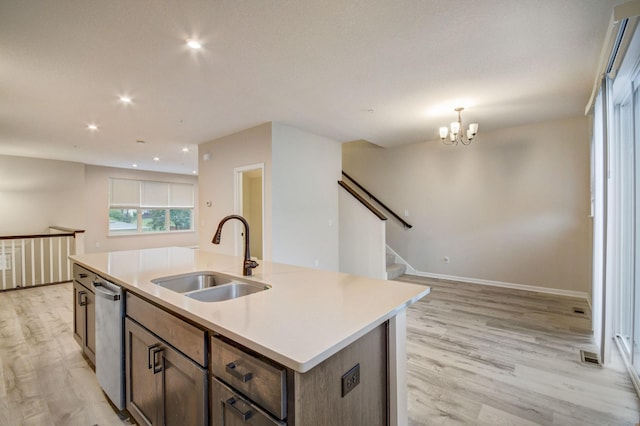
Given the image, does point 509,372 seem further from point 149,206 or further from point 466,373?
point 149,206

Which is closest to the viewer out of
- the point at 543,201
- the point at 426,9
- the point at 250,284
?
the point at 250,284

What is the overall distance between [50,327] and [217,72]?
3403mm

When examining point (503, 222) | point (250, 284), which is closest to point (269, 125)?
point (250, 284)

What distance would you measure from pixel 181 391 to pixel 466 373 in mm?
2054

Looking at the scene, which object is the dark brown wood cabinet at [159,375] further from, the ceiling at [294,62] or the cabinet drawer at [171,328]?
the ceiling at [294,62]

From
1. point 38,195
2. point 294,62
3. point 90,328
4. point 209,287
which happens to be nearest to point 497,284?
point 294,62

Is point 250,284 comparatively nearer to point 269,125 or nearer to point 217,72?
point 217,72

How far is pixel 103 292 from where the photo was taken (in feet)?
5.95

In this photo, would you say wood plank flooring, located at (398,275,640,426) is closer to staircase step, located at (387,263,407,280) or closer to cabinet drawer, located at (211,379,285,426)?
cabinet drawer, located at (211,379,285,426)

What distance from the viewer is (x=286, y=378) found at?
840 mm

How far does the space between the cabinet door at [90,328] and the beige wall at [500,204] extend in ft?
16.1

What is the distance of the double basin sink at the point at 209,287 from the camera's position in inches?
63.1

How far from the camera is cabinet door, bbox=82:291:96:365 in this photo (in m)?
2.15

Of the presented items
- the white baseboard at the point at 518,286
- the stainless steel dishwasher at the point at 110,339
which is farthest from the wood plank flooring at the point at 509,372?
the stainless steel dishwasher at the point at 110,339
